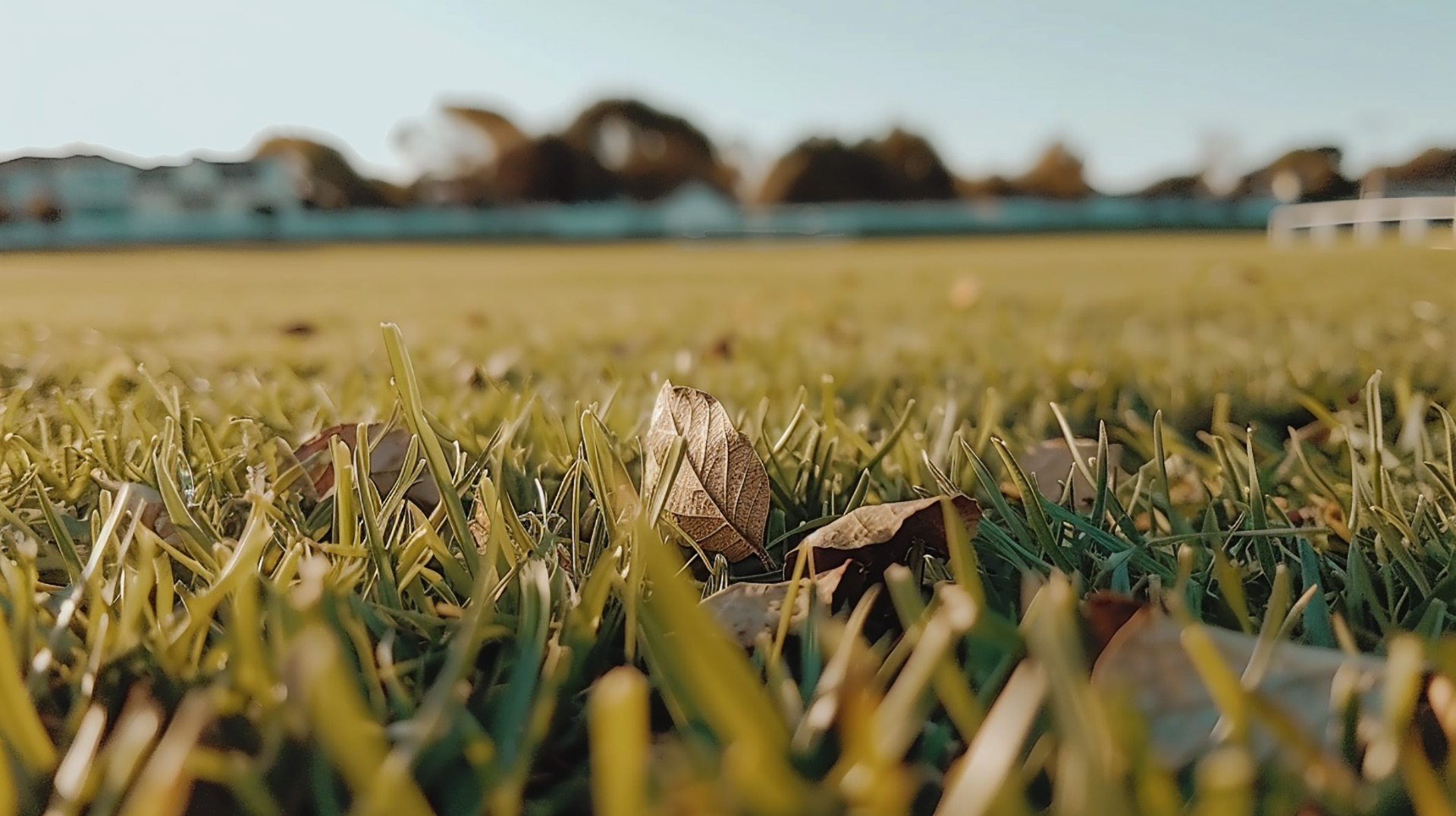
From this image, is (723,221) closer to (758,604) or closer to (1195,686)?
(758,604)

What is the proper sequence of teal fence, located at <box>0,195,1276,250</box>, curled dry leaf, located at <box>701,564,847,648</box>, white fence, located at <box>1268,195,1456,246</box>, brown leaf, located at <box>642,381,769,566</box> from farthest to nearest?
teal fence, located at <box>0,195,1276,250</box> → white fence, located at <box>1268,195,1456,246</box> → brown leaf, located at <box>642,381,769,566</box> → curled dry leaf, located at <box>701,564,847,648</box>

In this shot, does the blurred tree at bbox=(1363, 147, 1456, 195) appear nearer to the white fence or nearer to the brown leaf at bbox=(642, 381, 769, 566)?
the white fence

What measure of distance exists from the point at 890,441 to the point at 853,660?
0.49 meters

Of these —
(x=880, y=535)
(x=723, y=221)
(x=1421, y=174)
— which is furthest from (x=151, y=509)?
(x=1421, y=174)

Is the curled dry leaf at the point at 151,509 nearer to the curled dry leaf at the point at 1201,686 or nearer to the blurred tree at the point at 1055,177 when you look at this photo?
the curled dry leaf at the point at 1201,686

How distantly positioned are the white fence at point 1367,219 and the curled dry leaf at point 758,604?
1860 cm

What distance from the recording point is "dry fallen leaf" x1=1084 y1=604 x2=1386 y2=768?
0.49m

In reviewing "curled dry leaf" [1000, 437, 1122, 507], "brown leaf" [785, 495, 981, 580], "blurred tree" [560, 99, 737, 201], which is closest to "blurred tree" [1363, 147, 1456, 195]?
"blurred tree" [560, 99, 737, 201]

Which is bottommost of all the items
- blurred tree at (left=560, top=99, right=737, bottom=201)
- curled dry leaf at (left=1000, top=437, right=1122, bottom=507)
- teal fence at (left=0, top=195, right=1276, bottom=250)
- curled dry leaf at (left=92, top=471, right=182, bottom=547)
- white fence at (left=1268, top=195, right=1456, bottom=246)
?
curled dry leaf at (left=1000, top=437, right=1122, bottom=507)

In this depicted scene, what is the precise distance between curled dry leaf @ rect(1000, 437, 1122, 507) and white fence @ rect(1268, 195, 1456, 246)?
18.1 metres

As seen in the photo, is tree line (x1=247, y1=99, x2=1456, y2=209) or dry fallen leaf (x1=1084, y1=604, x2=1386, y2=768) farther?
tree line (x1=247, y1=99, x2=1456, y2=209)

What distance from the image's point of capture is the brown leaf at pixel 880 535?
72 cm

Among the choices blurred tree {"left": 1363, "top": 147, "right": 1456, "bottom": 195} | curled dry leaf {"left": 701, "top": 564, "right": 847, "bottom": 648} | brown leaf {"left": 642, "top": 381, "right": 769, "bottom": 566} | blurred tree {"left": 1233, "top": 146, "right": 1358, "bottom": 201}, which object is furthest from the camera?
blurred tree {"left": 1233, "top": 146, "right": 1358, "bottom": 201}

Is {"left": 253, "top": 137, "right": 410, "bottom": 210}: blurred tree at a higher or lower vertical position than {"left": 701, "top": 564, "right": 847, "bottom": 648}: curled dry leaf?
higher
